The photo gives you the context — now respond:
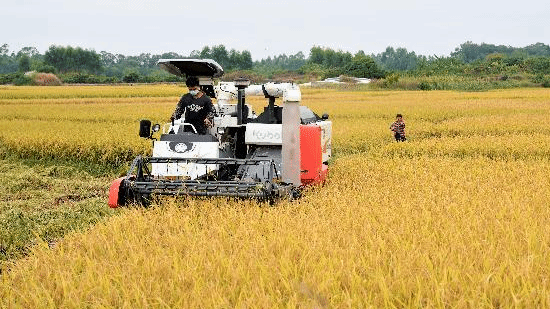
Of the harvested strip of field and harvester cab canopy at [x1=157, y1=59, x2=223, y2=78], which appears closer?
the harvested strip of field

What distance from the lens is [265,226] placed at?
220 inches

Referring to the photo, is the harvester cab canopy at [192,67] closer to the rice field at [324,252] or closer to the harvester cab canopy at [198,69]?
the harvester cab canopy at [198,69]

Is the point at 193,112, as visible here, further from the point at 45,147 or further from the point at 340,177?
the point at 45,147

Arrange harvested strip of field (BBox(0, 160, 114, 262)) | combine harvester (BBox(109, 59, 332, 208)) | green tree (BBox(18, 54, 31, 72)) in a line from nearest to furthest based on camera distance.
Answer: combine harvester (BBox(109, 59, 332, 208)) → harvested strip of field (BBox(0, 160, 114, 262)) → green tree (BBox(18, 54, 31, 72))

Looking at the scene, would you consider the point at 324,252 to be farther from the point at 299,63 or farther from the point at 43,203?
the point at 299,63

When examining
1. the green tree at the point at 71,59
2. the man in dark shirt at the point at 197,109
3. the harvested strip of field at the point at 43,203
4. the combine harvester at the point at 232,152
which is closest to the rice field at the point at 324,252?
the combine harvester at the point at 232,152

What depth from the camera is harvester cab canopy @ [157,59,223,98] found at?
26.6 feet

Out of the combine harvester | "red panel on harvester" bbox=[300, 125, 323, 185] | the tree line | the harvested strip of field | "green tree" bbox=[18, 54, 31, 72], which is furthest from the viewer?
"green tree" bbox=[18, 54, 31, 72]

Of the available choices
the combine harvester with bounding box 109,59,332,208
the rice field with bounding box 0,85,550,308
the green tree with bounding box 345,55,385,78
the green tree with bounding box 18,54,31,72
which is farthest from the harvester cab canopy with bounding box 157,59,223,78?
the green tree with bounding box 18,54,31,72

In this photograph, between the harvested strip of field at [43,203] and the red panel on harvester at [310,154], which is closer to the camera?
the harvested strip of field at [43,203]

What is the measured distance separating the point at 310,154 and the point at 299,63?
532ft

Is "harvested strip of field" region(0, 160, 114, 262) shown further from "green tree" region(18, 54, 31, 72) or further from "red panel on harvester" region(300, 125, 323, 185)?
"green tree" region(18, 54, 31, 72)

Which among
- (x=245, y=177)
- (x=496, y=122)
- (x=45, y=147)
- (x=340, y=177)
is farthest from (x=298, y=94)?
(x=496, y=122)

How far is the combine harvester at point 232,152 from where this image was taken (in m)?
6.91
